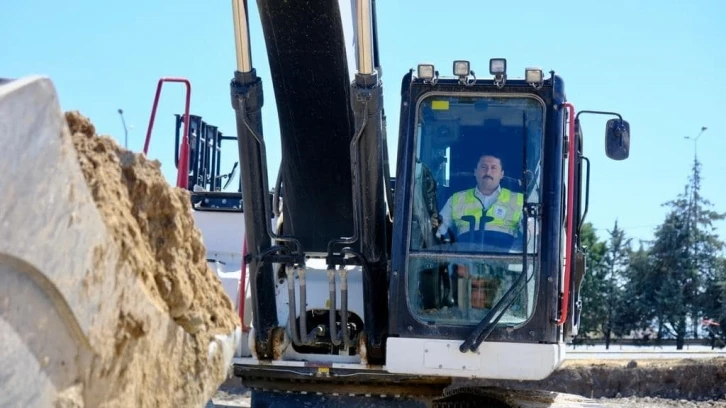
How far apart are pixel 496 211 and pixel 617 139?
1.01 metres

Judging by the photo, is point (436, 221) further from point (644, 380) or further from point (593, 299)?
point (593, 299)

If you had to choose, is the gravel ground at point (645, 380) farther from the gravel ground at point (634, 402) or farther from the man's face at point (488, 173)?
the man's face at point (488, 173)

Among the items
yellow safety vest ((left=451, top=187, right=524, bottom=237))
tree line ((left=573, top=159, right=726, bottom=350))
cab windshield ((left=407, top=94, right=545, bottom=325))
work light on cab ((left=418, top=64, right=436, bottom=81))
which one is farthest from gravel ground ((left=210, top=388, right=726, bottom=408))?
tree line ((left=573, top=159, right=726, bottom=350))

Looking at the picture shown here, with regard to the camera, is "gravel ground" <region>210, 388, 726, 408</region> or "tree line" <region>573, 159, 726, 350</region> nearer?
"gravel ground" <region>210, 388, 726, 408</region>

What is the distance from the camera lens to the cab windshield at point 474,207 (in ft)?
19.4

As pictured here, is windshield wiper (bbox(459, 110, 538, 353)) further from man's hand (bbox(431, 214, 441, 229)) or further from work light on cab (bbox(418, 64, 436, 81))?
work light on cab (bbox(418, 64, 436, 81))

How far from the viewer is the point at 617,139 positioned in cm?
636

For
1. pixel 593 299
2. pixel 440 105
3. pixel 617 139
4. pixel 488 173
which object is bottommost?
pixel 593 299

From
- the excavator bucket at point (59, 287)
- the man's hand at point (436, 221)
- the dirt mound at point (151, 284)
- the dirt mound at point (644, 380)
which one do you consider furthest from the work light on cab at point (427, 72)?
the dirt mound at point (644, 380)

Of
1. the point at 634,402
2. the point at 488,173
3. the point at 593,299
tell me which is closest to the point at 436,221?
the point at 488,173

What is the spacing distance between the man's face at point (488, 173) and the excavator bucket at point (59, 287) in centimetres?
330

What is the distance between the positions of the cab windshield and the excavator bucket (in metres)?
3.15

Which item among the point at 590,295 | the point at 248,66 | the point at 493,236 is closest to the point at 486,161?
the point at 493,236

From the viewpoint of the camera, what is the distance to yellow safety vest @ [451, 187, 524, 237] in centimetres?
596
